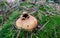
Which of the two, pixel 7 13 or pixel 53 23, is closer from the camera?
pixel 53 23

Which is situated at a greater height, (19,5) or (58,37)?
(19,5)

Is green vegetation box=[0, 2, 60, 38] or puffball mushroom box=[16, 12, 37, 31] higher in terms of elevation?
puffball mushroom box=[16, 12, 37, 31]

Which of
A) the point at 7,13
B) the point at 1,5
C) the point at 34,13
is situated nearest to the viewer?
the point at 34,13

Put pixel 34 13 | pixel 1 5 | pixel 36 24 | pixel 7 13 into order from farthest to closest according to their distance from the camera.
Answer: pixel 1 5, pixel 7 13, pixel 34 13, pixel 36 24

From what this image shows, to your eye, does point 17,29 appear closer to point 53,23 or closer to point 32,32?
point 32,32

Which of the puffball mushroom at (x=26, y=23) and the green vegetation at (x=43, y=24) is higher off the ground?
the puffball mushroom at (x=26, y=23)

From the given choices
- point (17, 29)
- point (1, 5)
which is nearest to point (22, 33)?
point (17, 29)

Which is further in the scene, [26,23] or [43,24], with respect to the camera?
[43,24]

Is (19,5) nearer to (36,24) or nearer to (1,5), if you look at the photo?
(1,5)

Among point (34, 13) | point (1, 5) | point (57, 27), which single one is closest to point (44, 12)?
point (34, 13)

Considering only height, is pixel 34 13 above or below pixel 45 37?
above
